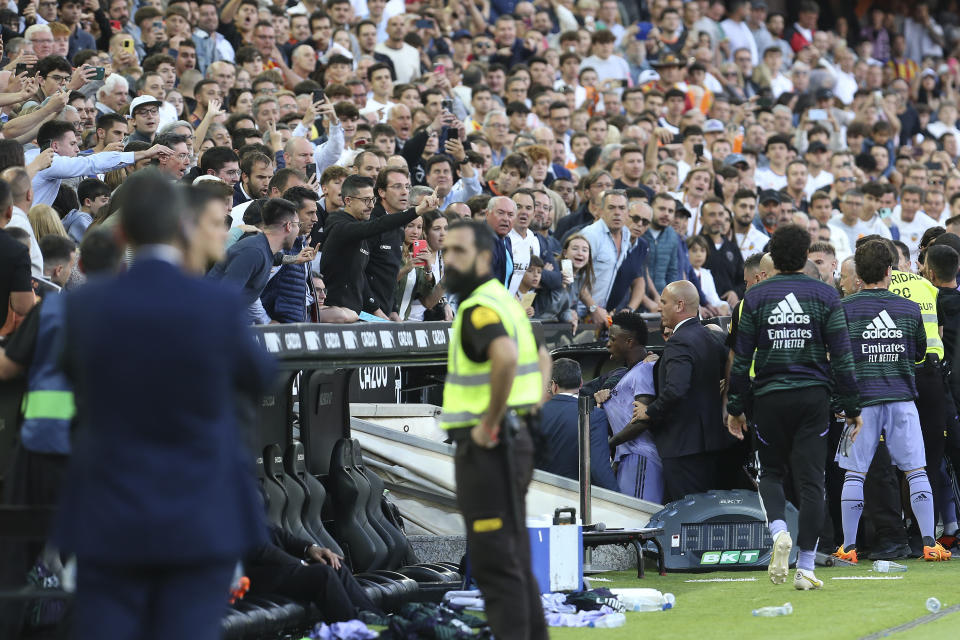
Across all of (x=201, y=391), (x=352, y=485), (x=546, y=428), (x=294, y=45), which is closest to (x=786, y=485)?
(x=546, y=428)

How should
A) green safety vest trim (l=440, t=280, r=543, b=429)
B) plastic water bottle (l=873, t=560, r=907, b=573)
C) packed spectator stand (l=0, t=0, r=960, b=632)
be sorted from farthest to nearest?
1. packed spectator stand (l=0, t=0, r=960, b=632)
2. plastic water bottle (l=873, t=560, r=907, b=573)
3. green safety vest trim (l=440, t=280, r=543, b=429)

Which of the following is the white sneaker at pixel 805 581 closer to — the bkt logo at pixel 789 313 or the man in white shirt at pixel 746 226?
the bkt logo at pixel 789 313

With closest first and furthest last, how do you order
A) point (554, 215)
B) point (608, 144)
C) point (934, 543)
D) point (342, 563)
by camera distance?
point (342, 563), point (934, 543), point (554, 215), point (608, 144)

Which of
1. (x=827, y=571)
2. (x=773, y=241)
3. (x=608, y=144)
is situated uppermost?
(x=608, y=144)

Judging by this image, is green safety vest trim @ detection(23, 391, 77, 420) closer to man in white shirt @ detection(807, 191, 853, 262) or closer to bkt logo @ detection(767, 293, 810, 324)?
bkt logo @ detection(767, 293, 810, 324)

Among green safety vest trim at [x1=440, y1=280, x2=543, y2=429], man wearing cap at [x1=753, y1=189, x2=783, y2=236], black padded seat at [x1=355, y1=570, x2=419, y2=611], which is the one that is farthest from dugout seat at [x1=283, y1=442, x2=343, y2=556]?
man wearing cap at [x1=753, y1=189, x2=783, y2=236]

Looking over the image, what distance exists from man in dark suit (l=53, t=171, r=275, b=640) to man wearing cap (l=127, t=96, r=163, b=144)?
789 cm

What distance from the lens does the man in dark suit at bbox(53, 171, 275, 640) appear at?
4.13 metres

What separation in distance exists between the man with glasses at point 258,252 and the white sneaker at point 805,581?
3.54 meters

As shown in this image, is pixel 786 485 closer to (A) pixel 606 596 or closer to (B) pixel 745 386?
(B) pixel 745 386

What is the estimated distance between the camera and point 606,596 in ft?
26.8

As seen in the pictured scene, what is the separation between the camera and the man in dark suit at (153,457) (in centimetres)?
413

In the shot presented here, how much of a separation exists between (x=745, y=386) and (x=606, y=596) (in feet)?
5.31

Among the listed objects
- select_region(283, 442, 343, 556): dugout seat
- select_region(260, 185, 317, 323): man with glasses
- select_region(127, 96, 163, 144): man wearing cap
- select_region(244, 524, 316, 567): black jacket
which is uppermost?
select_region(127, 96, 163, 144): man wearing cap
